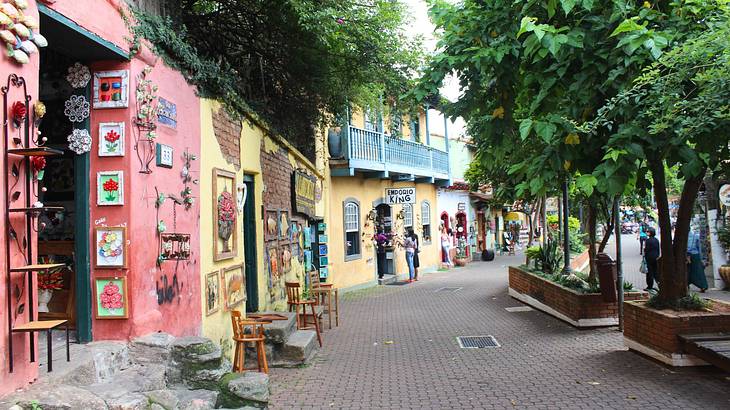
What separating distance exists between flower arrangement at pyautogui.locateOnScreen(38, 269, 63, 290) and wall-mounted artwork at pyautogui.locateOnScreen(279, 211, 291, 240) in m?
5.32

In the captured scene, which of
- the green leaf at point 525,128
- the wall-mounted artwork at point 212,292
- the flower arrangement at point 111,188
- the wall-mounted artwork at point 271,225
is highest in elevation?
the green leaf at point 525,128

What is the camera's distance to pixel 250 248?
29.6 feet

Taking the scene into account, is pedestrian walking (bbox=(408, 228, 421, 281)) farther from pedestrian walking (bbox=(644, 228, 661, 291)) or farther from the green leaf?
the green leaf

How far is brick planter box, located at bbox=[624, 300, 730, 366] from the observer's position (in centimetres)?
685

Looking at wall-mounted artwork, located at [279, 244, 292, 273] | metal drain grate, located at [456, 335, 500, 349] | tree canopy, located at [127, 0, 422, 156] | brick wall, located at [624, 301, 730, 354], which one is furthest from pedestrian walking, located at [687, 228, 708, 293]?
wall-mounted artwork, located at [279, 244, 292, 273]

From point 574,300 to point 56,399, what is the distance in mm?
8608

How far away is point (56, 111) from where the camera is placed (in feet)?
18.2

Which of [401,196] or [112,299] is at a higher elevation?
[401,196]

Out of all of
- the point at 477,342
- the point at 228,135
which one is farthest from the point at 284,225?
the point at 477,342

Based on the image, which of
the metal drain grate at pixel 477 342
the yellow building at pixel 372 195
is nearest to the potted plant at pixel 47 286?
the metal drain grate at pixel 477 342

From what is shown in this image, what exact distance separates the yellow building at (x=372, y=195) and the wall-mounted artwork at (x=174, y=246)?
8023mm

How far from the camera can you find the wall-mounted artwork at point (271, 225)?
9445mm

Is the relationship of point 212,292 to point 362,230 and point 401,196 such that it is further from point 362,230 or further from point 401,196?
point 362,230

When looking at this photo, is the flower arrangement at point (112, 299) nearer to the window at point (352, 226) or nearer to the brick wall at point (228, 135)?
the brick wall at point (228, 135)
